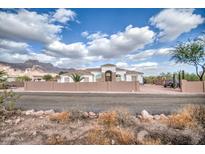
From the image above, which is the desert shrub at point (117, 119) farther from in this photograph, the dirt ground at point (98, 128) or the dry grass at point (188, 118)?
the dry grass at point (188, 118)

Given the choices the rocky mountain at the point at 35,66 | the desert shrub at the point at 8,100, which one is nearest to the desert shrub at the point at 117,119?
the desert shrub at the point at 8,100

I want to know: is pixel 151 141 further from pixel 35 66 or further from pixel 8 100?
pixel 35 66

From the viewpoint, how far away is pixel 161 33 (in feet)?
14.0

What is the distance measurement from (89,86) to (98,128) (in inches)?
199

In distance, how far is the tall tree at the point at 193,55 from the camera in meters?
4.51

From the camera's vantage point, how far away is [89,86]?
820 centimetres
